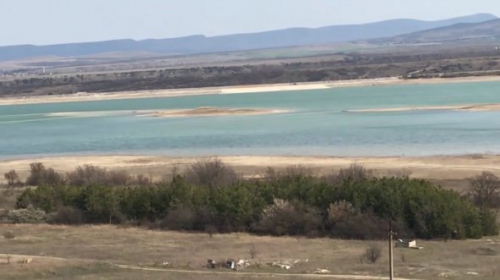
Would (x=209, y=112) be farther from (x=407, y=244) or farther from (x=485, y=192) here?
(x=407, y=244)

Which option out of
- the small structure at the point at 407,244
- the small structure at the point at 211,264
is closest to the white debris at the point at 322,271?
the small structure at the point at 211,264

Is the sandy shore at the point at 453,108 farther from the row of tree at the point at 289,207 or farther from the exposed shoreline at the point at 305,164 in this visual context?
the row of tree at the point at 289,207

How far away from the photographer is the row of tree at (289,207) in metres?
22.7

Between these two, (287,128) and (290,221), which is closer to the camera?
(290,221)

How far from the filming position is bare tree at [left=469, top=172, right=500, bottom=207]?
26.9 metres

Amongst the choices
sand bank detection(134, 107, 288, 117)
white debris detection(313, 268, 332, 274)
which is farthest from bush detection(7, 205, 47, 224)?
sand bank detection(134, 107, 288, 117)

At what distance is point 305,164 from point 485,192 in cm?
1318

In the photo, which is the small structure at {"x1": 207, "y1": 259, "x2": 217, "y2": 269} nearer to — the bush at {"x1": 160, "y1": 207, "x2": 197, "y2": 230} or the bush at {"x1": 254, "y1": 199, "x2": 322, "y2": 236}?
the bush at {"x1": 254, "y1": 199, "x2": 322, "y2": 236}

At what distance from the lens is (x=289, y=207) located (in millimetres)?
23984

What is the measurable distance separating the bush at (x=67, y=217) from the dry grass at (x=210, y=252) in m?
1.39

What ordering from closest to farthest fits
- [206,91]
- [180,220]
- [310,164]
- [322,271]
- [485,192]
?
1. [322,271]
2. [180,220]
3. [485,192]
4. [310,164]
5. [206,91]

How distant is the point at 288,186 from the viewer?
84.5 ft

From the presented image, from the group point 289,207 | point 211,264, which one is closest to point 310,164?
point 289,207

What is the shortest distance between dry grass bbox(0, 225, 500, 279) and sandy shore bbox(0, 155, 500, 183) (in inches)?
501
